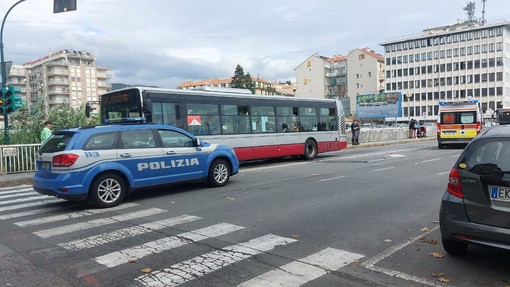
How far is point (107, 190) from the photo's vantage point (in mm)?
8461

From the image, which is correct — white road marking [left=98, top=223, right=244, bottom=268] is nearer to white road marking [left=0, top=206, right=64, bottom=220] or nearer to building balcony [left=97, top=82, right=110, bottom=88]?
white road marking [left=0, top=206, right=64, bottom=220]

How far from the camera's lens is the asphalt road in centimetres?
448

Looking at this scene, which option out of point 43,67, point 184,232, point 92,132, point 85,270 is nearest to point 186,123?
point 92,132

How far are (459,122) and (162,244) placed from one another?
896 inches

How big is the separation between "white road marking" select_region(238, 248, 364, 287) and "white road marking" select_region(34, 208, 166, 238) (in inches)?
144

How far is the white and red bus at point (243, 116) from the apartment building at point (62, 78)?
301 feet

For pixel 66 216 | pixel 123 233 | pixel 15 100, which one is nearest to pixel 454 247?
pixel 123 233

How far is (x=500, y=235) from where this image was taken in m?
4.24

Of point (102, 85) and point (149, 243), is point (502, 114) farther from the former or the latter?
point (102, 85)

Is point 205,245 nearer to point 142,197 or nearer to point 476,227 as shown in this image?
point 476,227

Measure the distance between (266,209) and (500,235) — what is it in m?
4.28

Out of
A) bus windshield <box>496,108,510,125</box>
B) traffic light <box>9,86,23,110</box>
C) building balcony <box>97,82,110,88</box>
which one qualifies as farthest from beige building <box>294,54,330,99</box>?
traffic light <box>9,86,23,110</box>

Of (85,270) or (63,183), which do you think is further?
(63,183)

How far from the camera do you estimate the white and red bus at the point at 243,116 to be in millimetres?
13509
